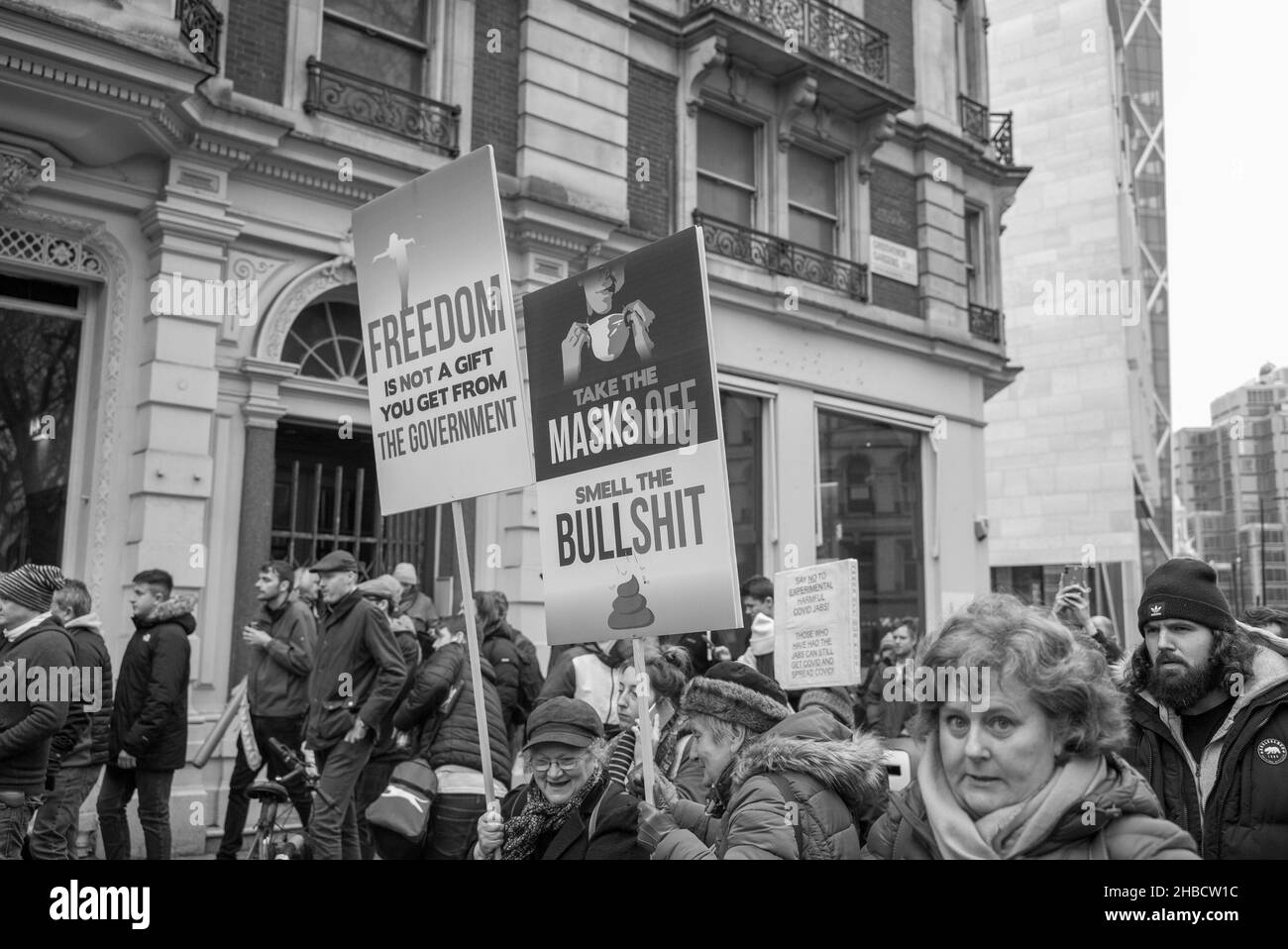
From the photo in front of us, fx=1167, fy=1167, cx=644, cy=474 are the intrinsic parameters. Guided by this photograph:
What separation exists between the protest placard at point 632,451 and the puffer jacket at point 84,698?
3.16 metres

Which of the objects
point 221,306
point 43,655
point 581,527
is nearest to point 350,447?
point 221,306

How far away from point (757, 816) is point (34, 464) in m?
8.73

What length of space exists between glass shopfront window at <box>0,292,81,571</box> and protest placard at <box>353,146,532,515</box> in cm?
636

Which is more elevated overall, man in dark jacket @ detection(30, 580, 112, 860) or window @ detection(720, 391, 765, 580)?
window @ detection(720, 391, 765, 580)

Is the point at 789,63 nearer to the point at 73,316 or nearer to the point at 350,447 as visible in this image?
the point at 350,447

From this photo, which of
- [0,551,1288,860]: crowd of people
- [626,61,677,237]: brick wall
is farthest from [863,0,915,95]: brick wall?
[0,551,1288,860]: crowd of people

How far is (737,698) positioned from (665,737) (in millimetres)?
1543

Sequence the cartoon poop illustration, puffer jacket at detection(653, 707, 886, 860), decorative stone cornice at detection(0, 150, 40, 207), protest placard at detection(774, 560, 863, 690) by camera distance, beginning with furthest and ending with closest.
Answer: decorative stone cornice at detection(0, 150, 40, 207), protest placard at detection(774, 560, 863, 690), the cartoon poop illustration, puffer jacket at detection(653, 707, 886, 860)

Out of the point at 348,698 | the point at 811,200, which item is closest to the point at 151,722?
the point at 348,698

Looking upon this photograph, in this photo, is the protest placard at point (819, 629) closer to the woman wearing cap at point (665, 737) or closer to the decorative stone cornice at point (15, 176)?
the woman wearing cap at point (665, 737)

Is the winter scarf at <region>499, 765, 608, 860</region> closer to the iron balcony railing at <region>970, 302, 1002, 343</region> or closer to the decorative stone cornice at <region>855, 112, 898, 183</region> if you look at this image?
the decorative stone cornice at <region>855, 112, 898, 183</region>

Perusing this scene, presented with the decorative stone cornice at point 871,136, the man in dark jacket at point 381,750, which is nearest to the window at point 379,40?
the man in dark jacket at point 381,750

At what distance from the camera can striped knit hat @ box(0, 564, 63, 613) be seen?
19.9 feet

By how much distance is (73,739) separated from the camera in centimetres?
647
